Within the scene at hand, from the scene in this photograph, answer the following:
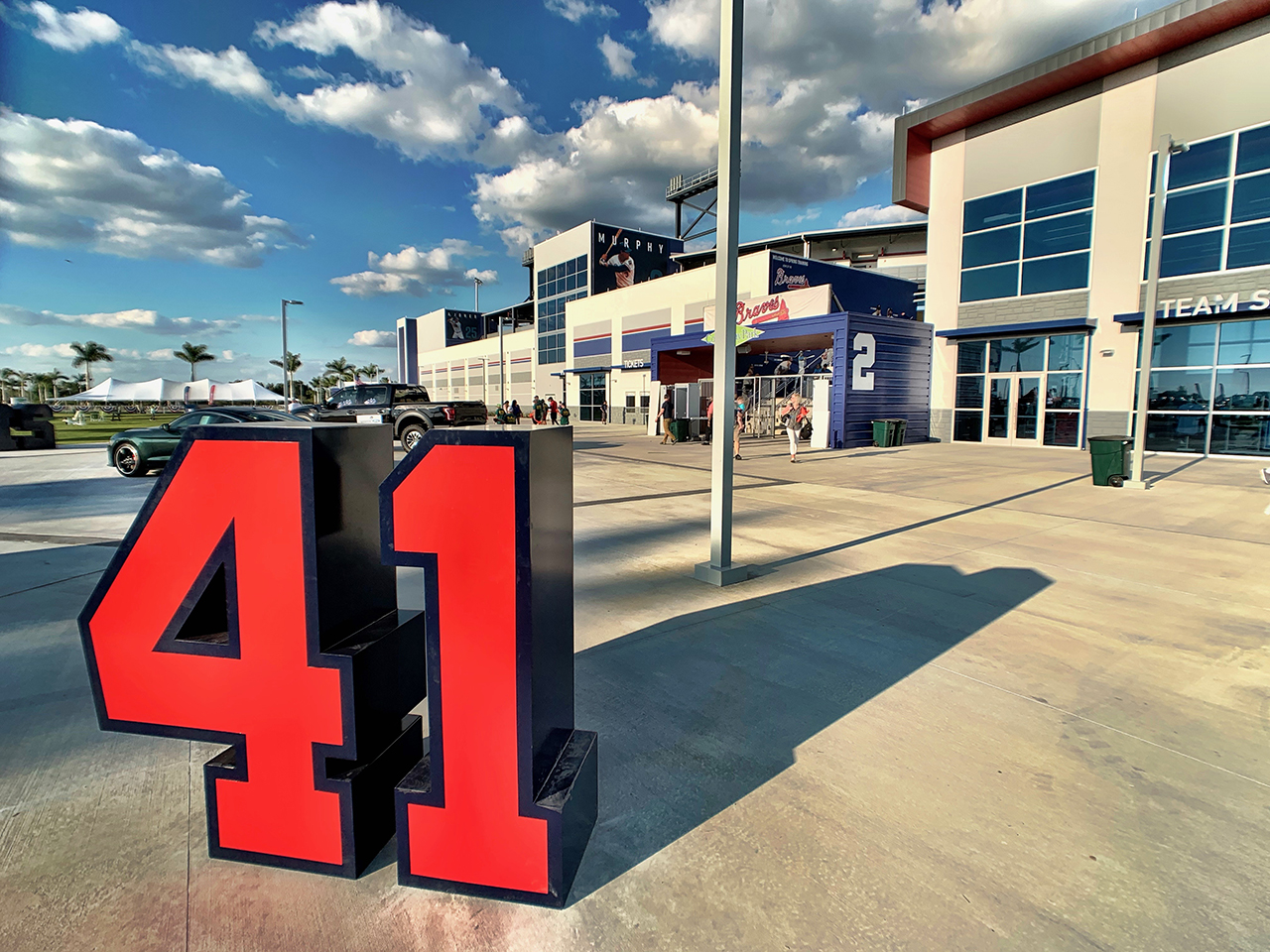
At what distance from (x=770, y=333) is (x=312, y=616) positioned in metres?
20.6

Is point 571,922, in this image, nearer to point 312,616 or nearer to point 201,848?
point 312,616

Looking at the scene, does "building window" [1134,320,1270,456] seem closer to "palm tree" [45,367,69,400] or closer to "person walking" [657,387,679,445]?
"person walking" [657,387,679,445]

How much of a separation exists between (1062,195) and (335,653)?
25.5 metres

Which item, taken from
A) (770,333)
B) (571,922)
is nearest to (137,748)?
(571,922)

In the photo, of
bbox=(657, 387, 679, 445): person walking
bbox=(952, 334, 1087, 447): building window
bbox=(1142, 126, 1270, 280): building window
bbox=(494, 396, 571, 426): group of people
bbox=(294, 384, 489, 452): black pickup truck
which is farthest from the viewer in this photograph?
bbox=(657, 387, 679, 445): person walking

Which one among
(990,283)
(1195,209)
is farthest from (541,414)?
(1195,209)

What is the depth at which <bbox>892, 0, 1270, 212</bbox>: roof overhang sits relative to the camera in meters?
16.2

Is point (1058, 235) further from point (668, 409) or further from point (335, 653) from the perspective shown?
point (335, 653)

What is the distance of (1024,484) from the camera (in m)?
11.2

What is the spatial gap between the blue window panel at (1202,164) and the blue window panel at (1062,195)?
6.85 feet

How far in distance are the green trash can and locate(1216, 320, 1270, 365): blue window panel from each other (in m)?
9.27

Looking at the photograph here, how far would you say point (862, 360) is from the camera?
64.8ft

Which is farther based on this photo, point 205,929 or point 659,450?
point 659,450

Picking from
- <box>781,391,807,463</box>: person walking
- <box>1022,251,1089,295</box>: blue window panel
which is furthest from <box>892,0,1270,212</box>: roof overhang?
<box>781,391,807,463</box>: person walking
